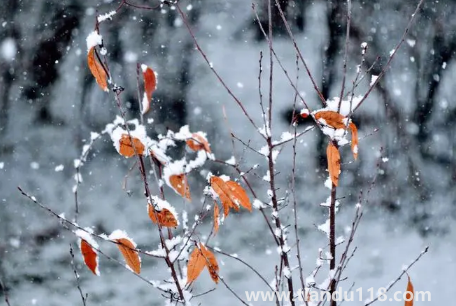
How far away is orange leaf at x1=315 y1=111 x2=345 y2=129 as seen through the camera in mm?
1666

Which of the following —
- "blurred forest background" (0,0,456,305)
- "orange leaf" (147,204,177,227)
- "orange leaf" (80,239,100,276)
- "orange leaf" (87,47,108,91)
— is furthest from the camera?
"blurred forest background" (0,0,456,305)

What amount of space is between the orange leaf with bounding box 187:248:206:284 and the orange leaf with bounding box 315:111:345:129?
2.02ft

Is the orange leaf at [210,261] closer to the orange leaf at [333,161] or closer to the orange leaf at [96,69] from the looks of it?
the orange leaf at [333,161]

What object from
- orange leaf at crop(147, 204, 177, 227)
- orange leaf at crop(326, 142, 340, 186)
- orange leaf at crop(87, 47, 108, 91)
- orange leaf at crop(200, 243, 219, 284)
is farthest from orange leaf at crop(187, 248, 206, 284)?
orange leaf at crop(87, 47, 108, 91)

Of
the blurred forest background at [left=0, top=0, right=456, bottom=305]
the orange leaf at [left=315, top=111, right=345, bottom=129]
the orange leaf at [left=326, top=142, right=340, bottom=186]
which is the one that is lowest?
the orange leaf at [left=326, top=142, right=340, bottom=186]

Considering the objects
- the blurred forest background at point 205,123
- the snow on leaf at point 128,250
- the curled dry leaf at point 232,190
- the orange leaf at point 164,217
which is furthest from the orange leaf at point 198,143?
the blurred forest background at point 205,123

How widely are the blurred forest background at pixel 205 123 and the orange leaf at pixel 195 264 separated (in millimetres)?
3235

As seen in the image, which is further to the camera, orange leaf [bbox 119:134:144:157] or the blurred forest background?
the blurred forest background

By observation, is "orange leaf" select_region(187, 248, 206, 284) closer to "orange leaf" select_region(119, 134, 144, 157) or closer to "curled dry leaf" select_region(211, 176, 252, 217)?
"curled dry leaf" select_region(211, 176, 252, 217)

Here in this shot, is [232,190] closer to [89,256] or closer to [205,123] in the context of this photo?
[89,256]

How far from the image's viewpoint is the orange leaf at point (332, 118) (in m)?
1.67

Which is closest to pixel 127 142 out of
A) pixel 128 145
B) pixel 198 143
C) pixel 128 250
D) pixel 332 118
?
pixel 128 145

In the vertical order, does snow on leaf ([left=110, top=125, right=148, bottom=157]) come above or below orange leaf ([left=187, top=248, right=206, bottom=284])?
above

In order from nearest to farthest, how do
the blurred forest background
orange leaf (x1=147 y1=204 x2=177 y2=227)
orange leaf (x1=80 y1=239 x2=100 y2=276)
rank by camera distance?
orange leaf (x1=80 y1=239 x2=100 y2=276) < orange leaf (x1=147 y1=204 x2=177 y2=227) < the blurred forest background
